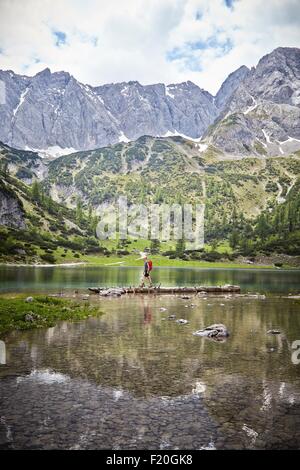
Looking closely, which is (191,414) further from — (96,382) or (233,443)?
(96,382)

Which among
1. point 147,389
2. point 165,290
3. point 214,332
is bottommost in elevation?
point 165,290

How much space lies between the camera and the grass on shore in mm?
28312

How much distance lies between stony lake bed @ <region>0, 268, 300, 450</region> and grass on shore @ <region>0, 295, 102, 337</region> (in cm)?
135

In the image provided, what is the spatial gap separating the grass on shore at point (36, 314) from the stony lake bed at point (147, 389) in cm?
135

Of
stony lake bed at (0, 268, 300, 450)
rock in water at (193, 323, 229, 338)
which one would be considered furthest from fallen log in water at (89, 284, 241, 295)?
rock in water at (193, 323, 229, 338)

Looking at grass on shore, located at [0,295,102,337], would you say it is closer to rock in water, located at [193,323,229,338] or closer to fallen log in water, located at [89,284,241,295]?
rock in water, located at [193,323,229,338]

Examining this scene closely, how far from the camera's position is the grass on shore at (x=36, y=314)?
2831 centimetres

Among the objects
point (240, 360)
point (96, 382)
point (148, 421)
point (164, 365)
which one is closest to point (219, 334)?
point (240, 360)

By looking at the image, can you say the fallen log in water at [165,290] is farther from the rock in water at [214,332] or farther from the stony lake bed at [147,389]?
the rock in water at [214,332]

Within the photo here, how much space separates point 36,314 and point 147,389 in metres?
17.8

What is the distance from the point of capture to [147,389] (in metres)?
16.1

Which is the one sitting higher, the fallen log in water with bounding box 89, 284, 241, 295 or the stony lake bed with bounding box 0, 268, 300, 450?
the stony lake bed with bounding box 0, 268, 300, 450

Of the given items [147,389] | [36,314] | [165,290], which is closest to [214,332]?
[147,389]

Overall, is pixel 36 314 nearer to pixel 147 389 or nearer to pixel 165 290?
pixel 147 389
